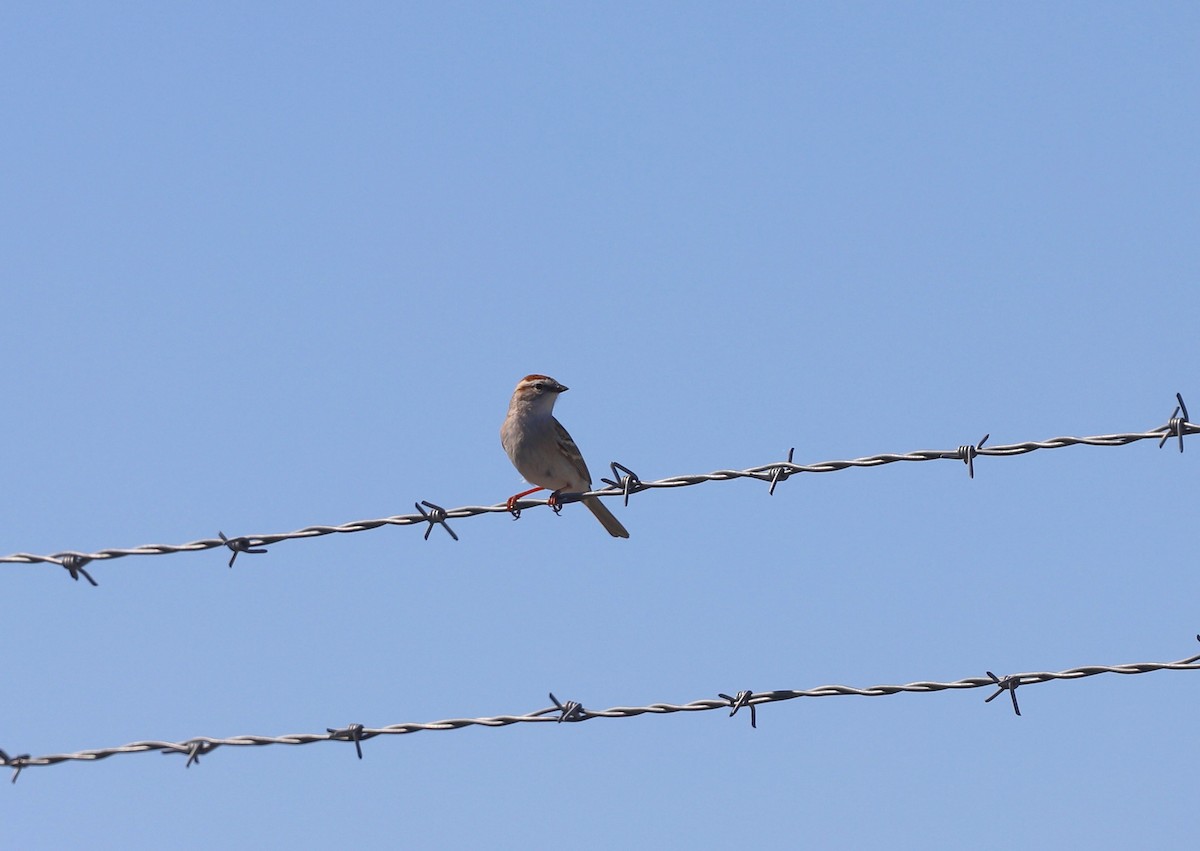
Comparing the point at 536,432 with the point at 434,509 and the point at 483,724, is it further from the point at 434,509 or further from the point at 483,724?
the point at 483,724

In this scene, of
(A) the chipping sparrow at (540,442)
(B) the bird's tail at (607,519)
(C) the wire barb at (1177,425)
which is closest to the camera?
(C) the wire barb at (1177,425)

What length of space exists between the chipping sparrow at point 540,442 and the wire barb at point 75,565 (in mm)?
4898

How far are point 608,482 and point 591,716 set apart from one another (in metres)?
1.30

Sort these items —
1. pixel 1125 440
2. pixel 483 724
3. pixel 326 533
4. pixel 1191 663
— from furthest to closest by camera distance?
pixel 326 533, pixel 483 724, pixel 1125 440, pixel 1191 663

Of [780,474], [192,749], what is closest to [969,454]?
[780,474]

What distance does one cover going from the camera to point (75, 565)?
7.79 m

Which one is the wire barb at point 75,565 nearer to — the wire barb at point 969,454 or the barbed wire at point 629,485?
the barbed wire at point 629,485

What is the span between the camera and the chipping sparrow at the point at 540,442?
1236cm

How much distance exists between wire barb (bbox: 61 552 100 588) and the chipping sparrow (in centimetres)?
490

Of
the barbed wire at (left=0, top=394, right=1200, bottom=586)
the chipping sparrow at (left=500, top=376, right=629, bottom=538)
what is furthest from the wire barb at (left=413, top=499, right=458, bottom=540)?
the chipping sparrow at (left=500, top=376, right=629, bottom=538)

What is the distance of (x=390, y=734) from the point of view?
6797 mm

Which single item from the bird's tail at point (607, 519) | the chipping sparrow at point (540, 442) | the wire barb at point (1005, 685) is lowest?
the wire barb at point (1005, 685)

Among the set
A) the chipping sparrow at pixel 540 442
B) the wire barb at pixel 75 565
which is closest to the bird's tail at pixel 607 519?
the chipping sparrow at pixel 540 442

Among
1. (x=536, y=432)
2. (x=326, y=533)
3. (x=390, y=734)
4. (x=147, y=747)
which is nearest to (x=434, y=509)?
(x=326, y=533)
